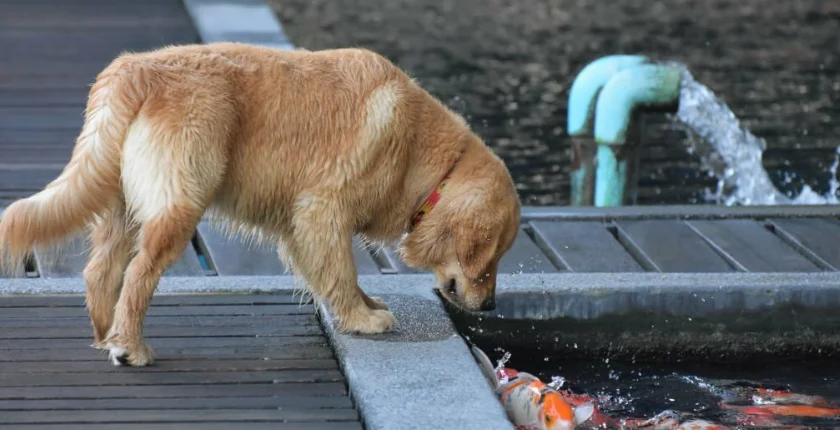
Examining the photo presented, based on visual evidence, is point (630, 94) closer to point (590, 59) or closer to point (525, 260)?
point (525, 260)

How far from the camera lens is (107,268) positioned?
453 centimetres

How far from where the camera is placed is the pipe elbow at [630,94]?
790 cm

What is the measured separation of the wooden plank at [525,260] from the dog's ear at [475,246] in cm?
103

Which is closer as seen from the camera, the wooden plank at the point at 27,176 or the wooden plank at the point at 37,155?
the wooden plank at the point at 27,176

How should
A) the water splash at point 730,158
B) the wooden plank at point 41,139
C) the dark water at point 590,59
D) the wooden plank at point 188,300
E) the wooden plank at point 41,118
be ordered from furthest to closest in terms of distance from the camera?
the dark water at point 590,59 → the water splash at point 730,158 → the wooden plank at point 41,118 → the wooden plank at point 41,139 → the wooden plank at point 188,300

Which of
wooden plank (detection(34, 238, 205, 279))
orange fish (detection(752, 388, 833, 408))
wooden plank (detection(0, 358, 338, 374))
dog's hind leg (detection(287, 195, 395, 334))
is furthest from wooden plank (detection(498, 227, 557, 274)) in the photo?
wooden plank (detection(0, 358, 338, 374))

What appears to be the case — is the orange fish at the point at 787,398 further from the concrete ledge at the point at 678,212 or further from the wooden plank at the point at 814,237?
the concrete ledge at the point at 678,212

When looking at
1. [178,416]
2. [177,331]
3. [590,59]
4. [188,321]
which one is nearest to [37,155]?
[188,321]

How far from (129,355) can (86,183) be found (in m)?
0.57

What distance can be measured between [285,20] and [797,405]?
11719 millimetres

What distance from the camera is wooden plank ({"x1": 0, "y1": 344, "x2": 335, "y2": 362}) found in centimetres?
438

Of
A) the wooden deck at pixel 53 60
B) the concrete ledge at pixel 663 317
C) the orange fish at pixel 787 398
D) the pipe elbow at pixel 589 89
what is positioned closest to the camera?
the orange fish at pixel 787 398

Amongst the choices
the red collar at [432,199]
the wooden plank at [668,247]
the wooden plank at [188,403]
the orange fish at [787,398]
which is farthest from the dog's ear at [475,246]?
the wooden plank at [668,247]

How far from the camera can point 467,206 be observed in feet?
15.2
